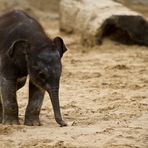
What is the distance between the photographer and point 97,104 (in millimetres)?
10180

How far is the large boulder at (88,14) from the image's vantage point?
14969 millimetres

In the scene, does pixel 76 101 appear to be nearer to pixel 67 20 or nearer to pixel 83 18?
pixel 83 18

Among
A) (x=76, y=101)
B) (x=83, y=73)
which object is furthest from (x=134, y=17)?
(x=76, y=101)

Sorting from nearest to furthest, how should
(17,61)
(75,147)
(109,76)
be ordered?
(75,147)
(17,61)
(109,76)

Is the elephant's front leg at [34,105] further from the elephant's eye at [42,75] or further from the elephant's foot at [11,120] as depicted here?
the elephant's eye at [42,75]

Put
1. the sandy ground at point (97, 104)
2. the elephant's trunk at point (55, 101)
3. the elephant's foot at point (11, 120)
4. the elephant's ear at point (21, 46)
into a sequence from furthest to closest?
the elephant's foot at point (11, 120), the elephant's ear at point (21, 46), the elephant's trunk at point (55, 101), the sandy ground at point (97, 104)

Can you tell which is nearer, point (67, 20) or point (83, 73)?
point (83, 73)

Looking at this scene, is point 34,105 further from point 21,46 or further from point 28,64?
point 21,46

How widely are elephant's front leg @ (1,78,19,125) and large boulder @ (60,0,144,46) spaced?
6.34 m

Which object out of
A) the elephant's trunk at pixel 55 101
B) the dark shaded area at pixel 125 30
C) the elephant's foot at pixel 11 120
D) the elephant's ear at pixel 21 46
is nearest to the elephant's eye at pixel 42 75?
the elephant's trunk at pixel 55 101

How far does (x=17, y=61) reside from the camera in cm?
848

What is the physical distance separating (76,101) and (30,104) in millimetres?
A: 1647

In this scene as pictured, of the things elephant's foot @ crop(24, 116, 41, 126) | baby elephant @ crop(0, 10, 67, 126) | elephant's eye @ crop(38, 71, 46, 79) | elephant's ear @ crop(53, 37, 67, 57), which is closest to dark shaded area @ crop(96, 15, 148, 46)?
baby elephant @ crop(0, 10, 67, 126)

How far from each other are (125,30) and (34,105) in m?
6.36
